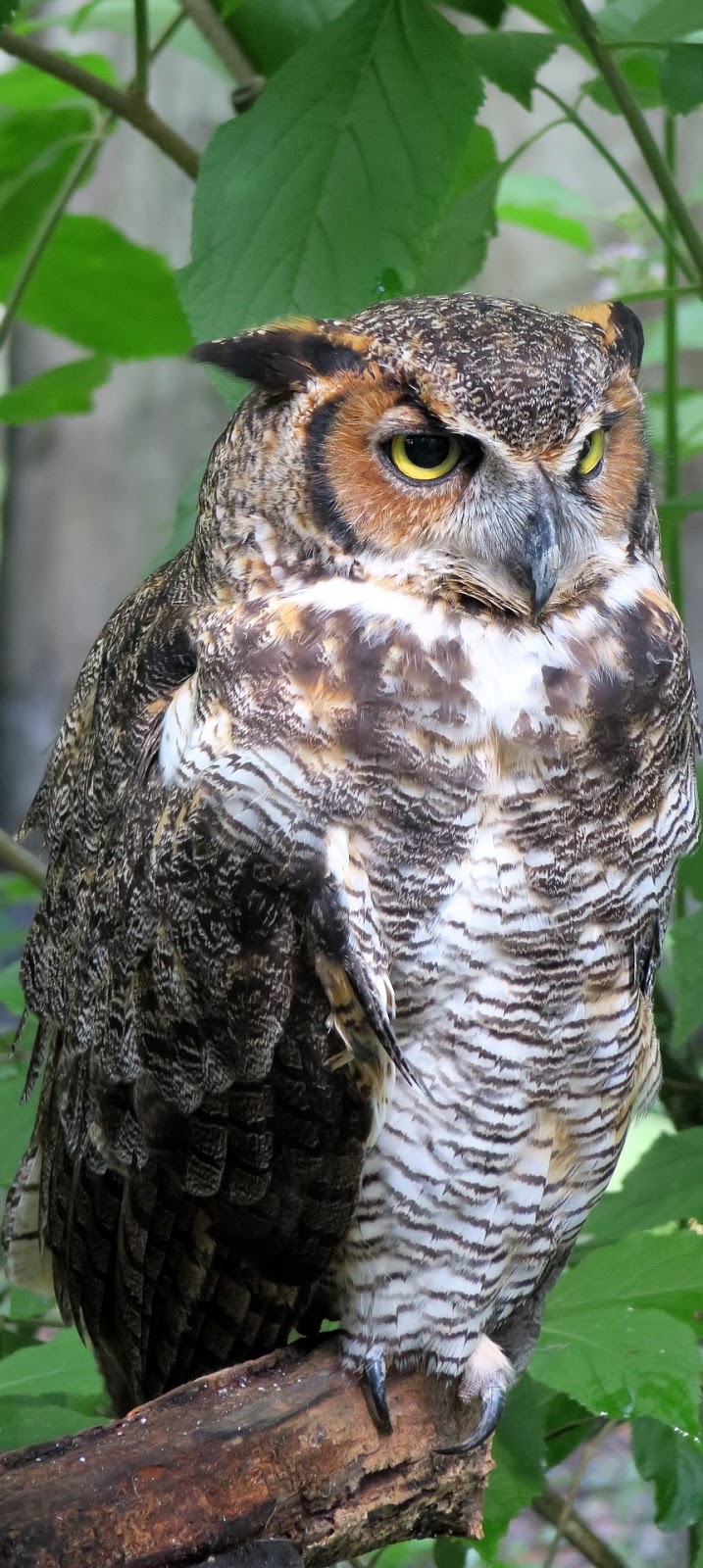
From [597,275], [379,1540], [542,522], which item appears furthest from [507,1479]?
[597,275]

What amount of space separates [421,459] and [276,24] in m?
0.77

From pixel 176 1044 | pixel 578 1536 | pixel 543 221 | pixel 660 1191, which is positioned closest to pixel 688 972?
pixel 660 1191

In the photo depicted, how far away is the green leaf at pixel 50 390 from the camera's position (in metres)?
1.60

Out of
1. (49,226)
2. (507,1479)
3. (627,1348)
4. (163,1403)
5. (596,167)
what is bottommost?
(507,1479)

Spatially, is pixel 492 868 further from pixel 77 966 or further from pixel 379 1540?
pixel 379 1540

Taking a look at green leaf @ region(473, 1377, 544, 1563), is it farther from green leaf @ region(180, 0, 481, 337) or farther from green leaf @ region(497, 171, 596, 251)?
green leaf @ region(497, 171, 596, 251)

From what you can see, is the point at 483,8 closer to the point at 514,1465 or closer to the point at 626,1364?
the point at 626,1364

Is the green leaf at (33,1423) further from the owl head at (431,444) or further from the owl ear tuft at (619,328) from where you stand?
the owl ear tuft at (619,328)

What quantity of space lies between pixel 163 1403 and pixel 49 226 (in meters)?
1.16

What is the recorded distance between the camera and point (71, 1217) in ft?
4.35

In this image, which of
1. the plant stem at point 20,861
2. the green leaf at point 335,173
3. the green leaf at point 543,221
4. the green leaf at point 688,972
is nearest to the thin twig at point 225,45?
the green leaf at point 335,173

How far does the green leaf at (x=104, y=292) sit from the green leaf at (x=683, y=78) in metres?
0.65

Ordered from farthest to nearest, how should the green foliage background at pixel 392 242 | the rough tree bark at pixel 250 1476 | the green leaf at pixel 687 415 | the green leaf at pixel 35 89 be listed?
the green leaf at pixel 687 415 < the green leaf at pixel 35 89 < the green foliage background at pixel 392 242 < the rough tree bark at pixel 250 1476

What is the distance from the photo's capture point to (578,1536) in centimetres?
177
